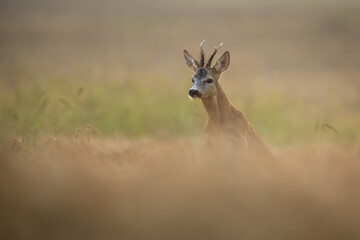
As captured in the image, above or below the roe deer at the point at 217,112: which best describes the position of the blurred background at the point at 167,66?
above

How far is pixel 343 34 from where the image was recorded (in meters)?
36.6

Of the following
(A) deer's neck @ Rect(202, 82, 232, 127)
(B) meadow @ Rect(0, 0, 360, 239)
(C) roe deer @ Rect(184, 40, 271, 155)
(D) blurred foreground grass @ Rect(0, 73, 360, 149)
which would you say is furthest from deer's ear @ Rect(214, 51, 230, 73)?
(D) blurred foreground grass @ Rect(0, 73, 360, 149)

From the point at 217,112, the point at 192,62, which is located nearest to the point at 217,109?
the point at 217,112

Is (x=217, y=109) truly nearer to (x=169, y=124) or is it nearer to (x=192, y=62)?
(x=192, y=62)

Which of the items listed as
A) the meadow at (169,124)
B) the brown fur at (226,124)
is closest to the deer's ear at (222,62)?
the brown fur at (226,124)

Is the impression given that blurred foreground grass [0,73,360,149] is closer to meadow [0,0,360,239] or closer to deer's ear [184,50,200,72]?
meadow [0,0,360,239]

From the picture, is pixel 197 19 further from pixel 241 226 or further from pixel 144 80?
pixel 241 226

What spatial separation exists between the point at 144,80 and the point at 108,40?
59.0 ft

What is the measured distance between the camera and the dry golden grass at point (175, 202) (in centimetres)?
420

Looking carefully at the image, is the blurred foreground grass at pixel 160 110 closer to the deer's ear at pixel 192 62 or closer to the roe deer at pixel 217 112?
the deer's ear at pixel 192 62

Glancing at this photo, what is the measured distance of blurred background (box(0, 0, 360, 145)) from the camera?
1477cm

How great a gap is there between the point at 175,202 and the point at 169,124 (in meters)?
12.6

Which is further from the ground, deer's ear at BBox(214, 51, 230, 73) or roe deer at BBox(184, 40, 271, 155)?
deer's ear at BBox(214, 51, 230, 73)

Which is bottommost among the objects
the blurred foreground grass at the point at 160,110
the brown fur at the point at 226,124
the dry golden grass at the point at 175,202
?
the dry golden grass at the point at 175,202
